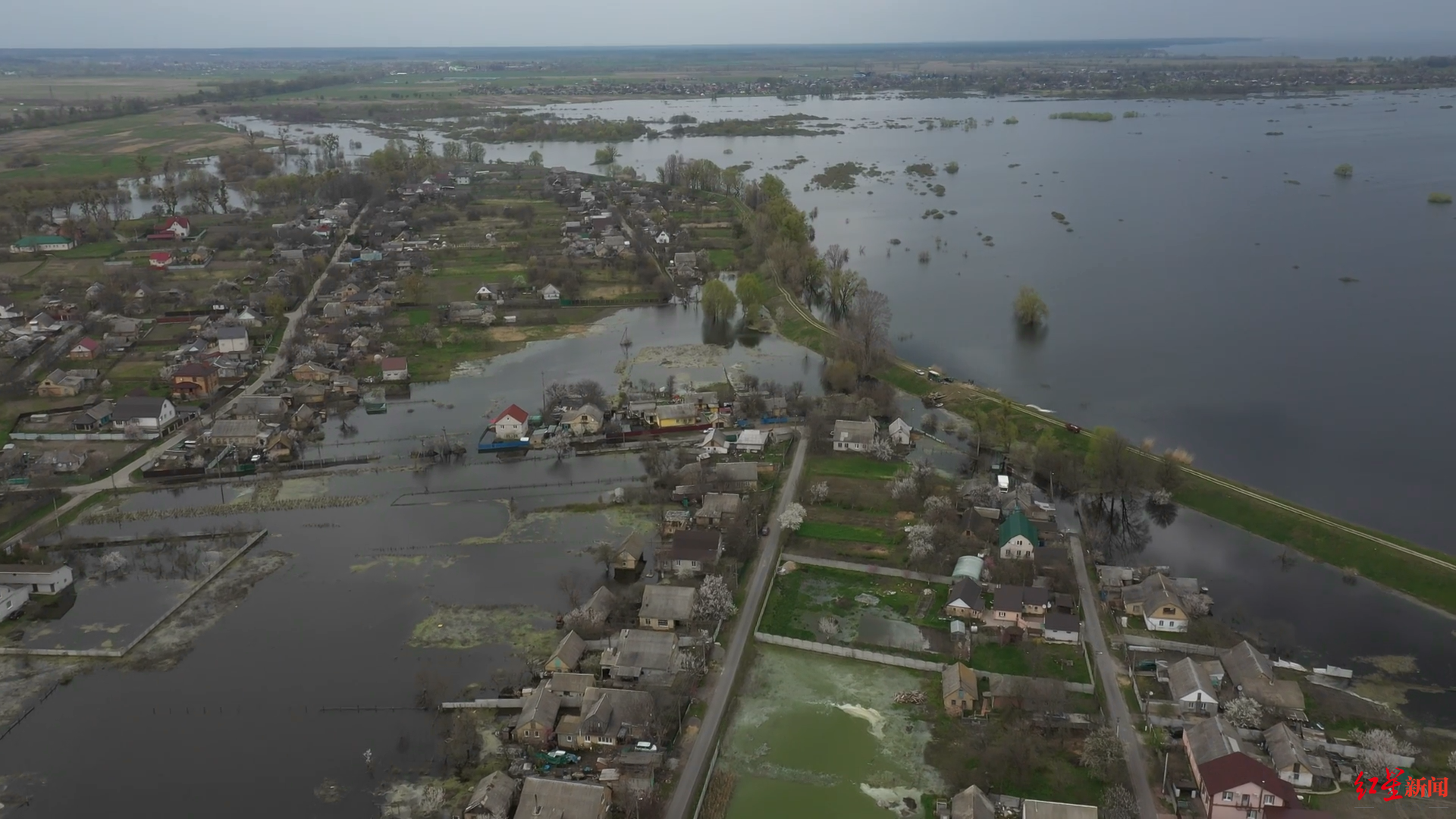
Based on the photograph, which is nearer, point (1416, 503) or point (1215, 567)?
point (1215, 567)

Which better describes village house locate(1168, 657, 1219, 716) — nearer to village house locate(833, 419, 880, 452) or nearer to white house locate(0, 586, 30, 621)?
village house locate(833, 419, 880, 452)

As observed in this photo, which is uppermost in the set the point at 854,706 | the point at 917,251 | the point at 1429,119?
the point at 1429,119

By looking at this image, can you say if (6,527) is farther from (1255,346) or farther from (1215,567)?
(1255,346)

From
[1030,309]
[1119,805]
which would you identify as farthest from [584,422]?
[1030,309]

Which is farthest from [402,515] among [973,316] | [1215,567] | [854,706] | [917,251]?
[917,251]

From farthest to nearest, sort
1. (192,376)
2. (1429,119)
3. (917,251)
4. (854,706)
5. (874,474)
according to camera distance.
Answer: (1429,119) < (917,251) < (192,376) < (874,474) < (854,706)

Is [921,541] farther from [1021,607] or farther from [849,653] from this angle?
[849,653]

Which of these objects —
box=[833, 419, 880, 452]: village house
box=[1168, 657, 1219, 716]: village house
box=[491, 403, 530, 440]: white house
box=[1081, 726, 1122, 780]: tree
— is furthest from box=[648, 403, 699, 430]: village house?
box=[1081, 726, 1122, 780]: tree
